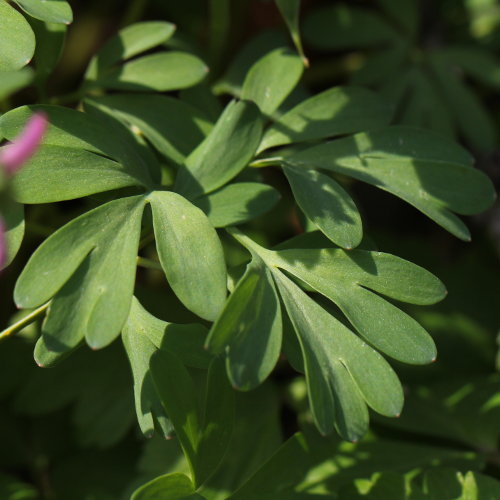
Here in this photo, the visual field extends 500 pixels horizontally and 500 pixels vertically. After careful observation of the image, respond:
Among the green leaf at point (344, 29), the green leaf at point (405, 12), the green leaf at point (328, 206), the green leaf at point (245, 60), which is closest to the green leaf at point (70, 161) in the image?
the green leaf at point (328, 206)

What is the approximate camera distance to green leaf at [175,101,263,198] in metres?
0.91

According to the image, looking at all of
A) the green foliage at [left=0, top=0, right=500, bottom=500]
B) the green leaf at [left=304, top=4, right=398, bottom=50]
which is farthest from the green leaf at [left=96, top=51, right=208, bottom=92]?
the green leaf at [left=304, top=4, right=398, bottom=50]

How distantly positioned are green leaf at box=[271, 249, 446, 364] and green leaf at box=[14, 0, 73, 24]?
434mm

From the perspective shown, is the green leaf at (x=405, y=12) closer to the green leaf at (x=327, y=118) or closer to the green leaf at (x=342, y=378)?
the green leaf at (x=327, y=118)

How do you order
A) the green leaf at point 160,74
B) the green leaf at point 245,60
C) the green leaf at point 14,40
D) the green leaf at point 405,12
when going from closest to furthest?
the green leaf at point 14,40 → the green leaf at point 160,74 → the green leaf at point 245,60 → the green leaf at point 405,12

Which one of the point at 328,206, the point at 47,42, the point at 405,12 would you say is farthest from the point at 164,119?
the point at 405,12

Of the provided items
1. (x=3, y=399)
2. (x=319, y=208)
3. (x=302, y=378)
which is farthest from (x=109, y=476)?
(x=319, y=208)

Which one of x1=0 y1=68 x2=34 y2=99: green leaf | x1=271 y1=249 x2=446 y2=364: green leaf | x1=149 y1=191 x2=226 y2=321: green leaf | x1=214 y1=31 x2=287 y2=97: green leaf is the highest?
x1=0 y1=68 x2=34 y2=99: green leaf

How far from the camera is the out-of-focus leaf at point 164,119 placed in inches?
40.2

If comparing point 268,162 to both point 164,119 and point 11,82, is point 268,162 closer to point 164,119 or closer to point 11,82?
point 164,119

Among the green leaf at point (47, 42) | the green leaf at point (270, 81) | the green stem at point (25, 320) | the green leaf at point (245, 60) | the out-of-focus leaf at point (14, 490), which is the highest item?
the green leaf at point (47, 42)

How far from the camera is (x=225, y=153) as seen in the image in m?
0.91

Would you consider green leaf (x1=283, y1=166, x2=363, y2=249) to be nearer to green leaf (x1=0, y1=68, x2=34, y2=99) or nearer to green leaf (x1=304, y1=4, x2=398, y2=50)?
green leaf (x1=0, y1=68, x2=34, y2=99)

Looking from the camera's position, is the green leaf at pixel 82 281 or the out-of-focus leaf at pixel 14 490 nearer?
the green leaf at pixel 82 281
